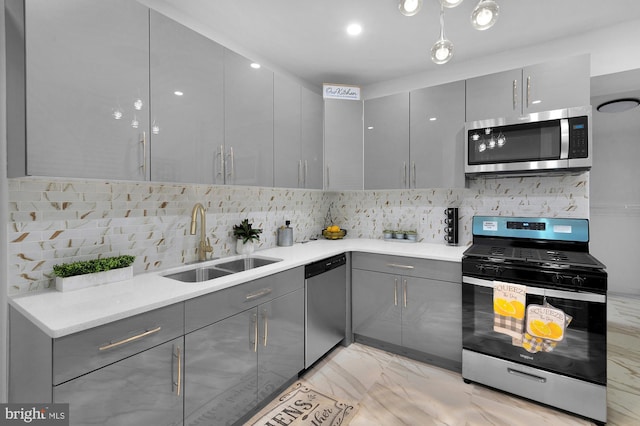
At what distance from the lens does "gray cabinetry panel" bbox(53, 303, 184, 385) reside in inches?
41.9

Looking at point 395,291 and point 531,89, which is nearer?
point 531,89

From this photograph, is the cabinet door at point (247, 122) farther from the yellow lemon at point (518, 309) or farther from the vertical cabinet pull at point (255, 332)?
the yellow lemon at point (518, 309)

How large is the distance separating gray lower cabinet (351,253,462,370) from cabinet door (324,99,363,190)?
755mm

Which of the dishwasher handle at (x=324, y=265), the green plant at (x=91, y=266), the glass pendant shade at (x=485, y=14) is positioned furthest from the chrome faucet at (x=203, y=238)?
the glass pendant shade at (x=485, y=14)

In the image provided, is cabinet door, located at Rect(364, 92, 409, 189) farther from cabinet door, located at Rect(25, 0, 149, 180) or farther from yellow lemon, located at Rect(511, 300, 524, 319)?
cabinet door, located at Rect(25, 0, 149, 180)

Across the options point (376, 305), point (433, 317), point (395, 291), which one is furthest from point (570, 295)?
point (376, 305)

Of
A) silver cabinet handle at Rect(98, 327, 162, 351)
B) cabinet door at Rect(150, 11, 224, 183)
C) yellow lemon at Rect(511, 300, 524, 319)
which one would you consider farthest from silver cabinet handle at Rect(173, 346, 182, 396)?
yellow lemon at Rect(511, 300, 524, 319)

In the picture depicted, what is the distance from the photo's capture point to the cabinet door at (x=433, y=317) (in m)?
2.30

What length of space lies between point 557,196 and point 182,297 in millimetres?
2792

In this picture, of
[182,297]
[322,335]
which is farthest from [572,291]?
[182,297]

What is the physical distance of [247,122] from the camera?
2.12 metres

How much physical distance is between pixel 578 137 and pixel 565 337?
1.31 m

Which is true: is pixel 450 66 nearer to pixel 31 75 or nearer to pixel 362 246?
pixel 362 246

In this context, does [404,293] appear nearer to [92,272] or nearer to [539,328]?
[539,328]
